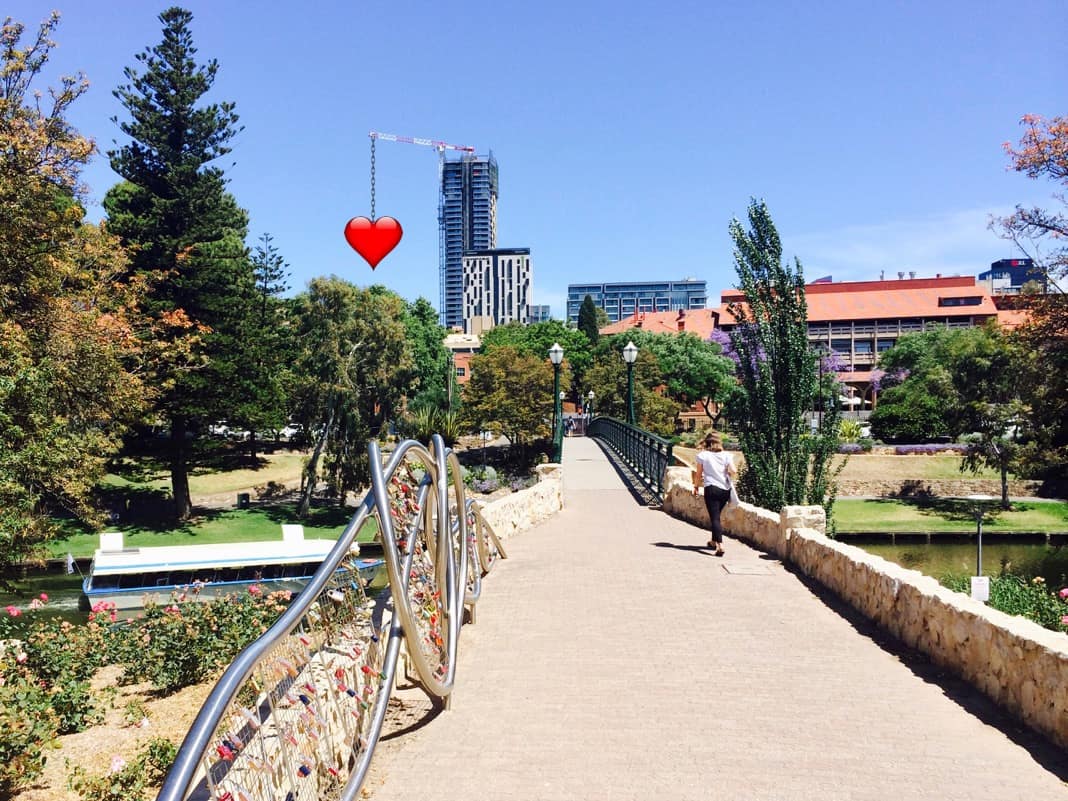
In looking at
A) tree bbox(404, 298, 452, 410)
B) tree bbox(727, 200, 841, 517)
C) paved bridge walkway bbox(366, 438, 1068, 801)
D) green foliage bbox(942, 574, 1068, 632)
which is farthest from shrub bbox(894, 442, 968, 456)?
paved bridge walkway bbox(366, 438, 1068, 801)

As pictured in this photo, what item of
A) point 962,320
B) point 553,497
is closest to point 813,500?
point 553,497

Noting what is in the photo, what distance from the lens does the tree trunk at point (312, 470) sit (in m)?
33.6

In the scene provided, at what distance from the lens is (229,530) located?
3238 cm

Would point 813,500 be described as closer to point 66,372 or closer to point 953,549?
point 66,372

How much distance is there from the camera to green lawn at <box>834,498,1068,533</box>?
109ft

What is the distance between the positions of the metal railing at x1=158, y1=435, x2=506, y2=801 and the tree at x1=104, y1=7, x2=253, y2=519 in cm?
2711

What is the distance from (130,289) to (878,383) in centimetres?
6554

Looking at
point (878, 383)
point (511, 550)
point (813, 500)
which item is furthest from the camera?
point (878, 383)

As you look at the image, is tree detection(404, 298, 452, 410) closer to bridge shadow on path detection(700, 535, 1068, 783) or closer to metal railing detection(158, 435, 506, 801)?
bridge shadow on path detection(700, 535, 1068, 783)

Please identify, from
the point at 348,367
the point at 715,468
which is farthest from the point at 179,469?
the point at 715,468

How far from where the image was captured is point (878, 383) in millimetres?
74625

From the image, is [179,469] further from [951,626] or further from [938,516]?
[951,626]

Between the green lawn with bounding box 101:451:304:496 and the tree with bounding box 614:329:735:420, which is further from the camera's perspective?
the tree with bounding box 614:329:735:420

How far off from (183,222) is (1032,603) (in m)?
31.3
